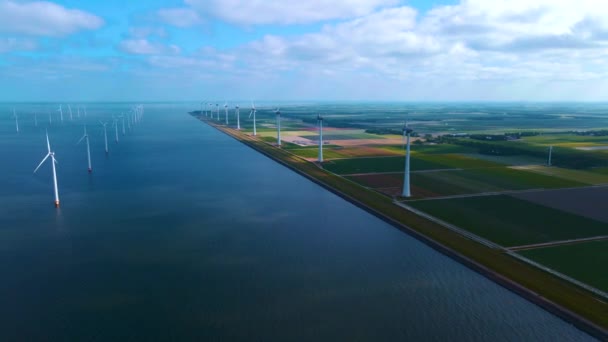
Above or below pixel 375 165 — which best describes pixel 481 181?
below

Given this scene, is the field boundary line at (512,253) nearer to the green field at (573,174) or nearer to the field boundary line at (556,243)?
the field boundary line at (556,243)

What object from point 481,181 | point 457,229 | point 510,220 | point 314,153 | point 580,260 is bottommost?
point 580,260

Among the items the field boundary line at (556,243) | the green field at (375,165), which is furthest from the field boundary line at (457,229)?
the green field at (375,165)

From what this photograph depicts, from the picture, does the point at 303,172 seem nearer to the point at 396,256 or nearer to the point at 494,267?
the point at 396,256

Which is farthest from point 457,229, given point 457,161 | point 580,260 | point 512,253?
point 457,161

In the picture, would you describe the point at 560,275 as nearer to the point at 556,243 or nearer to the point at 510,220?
the point at 556,243

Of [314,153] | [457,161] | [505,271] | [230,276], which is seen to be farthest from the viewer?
[314,153]

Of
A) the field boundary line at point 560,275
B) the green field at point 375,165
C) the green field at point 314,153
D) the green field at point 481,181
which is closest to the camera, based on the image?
the field boundary line at point 560,275
